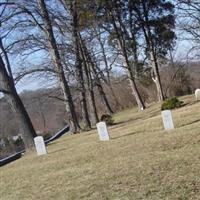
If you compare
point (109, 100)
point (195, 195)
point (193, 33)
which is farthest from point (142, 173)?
point (109, 100)

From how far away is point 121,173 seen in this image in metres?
9.34

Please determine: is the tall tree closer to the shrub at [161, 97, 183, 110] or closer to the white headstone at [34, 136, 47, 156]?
the shrub at [161, 97, 183, 110]

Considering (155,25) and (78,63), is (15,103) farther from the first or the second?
(155,25)

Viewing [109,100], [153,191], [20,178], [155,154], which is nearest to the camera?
[153,191]

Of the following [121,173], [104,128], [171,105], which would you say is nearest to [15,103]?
[104,128]

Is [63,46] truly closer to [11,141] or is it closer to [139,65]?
[11,141]

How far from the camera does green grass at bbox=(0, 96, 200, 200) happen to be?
7.72 m

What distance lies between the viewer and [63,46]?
96.7 ft

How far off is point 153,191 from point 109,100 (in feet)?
149

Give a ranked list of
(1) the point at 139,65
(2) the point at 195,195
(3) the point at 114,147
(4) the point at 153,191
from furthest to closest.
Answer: (1) the point at 139,65
(3) the point at 114,147
(4) the point at 153,191
(2) the point at 195,195

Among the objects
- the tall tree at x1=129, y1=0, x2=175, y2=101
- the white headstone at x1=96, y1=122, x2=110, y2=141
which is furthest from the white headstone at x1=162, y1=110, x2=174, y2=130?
the tall tree at x1=129, y1=0, x2=175, y2=101

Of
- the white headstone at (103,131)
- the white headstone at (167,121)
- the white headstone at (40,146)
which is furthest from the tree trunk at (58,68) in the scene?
the white headstone at (167,121)

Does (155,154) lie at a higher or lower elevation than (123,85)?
lower

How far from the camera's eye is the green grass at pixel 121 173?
25.3 ft
